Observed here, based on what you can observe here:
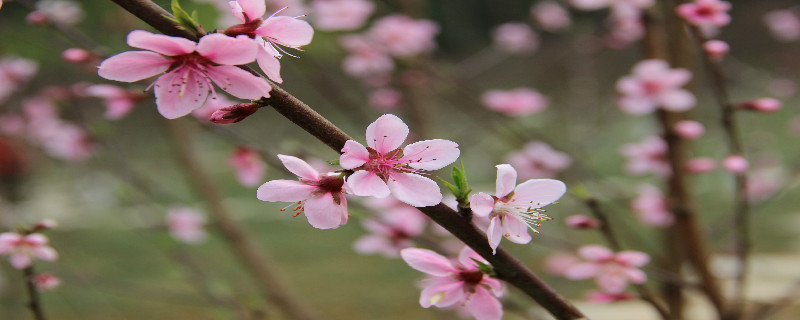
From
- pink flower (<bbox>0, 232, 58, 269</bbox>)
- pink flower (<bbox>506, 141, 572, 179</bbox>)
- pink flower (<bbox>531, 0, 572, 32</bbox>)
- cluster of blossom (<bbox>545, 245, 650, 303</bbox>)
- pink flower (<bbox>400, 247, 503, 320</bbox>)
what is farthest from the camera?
pink flower (<bbox>531, 0, 572, 32</bbox>)

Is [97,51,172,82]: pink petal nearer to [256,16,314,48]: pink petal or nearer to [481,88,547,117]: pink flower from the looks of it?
[256,16,314,48]: pink petal

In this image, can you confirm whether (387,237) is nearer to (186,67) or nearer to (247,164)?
(247,164)

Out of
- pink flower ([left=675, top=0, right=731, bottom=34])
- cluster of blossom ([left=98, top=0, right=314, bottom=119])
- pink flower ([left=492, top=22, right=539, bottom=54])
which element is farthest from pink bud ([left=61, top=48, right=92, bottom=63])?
pink flower ([left=492, top=22, right=539, bottom=54])

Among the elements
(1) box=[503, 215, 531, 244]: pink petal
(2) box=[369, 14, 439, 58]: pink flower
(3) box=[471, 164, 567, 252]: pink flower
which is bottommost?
(1) box=[503, 215, 531, 244]: pink petal

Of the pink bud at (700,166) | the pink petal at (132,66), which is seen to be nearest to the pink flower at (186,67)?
the pink petal at (132,66)

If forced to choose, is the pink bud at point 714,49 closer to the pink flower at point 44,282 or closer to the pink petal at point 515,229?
the pink petal at point 515,229

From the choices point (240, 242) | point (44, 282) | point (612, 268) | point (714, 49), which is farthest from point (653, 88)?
point (240, 242)
